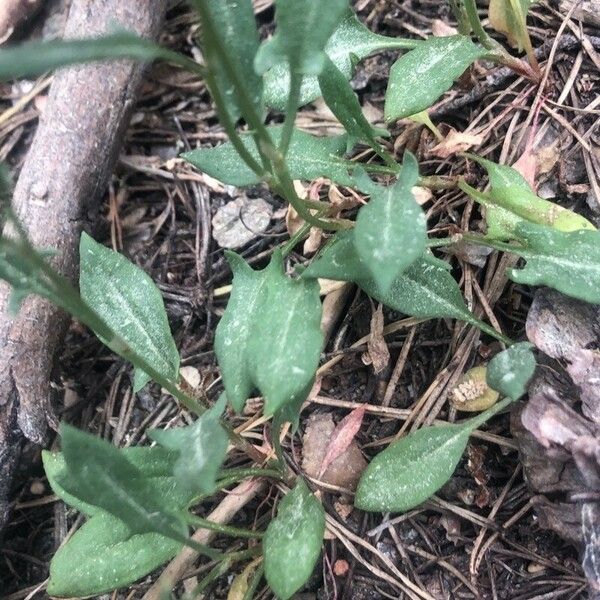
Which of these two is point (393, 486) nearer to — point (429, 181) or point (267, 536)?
point (267, 536)

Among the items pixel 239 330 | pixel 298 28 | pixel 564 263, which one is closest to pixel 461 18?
pixel 564 263

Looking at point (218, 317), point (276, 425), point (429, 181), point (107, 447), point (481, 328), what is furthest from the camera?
point (218, 317)

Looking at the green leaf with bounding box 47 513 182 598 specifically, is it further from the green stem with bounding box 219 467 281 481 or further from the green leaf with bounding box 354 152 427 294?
the green leaf with bounding box 354 152 427 294

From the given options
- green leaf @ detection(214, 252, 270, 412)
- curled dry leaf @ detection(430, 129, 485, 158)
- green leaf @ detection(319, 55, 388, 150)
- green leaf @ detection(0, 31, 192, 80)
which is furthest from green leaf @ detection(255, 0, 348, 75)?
curled dry leaf @ detection(430, 129, 485, 158)

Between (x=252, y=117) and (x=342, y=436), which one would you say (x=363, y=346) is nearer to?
(x=342, y=436)

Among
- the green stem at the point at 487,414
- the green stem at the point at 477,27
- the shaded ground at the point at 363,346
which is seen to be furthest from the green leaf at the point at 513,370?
the green stem at the point at 477,27

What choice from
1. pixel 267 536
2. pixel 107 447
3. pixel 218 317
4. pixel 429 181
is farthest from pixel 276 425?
pixel 429 181

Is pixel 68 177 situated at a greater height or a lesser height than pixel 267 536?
greater
